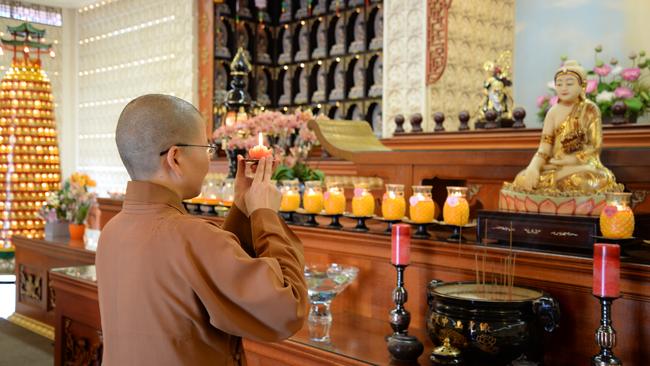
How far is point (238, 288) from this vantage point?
48.3 inches

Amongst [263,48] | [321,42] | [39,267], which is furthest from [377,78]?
[39,267]

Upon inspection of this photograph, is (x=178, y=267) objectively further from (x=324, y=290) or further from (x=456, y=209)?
(x=456, y=209)

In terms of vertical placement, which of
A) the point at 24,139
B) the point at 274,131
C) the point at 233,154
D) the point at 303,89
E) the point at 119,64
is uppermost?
the point at 119,64

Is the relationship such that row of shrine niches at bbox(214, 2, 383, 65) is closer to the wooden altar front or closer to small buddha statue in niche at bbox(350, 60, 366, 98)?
small buddha statue in niche at bbox(350, 60, 366, 98)

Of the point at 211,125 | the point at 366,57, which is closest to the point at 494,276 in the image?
the point at 366,57

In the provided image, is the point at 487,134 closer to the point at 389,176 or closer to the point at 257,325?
the point at 389,176

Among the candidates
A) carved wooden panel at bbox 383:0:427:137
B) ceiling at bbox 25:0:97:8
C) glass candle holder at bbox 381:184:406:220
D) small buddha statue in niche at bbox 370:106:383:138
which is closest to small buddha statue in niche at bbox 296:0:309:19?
small buddha statue in niche at bbox 370:106:383:138

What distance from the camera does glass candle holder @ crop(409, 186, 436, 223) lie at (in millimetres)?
2375

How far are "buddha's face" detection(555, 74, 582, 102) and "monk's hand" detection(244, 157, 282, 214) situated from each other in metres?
1.26

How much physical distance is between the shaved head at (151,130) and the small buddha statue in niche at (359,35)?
625 centimetres

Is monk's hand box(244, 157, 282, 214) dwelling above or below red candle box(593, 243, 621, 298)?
above

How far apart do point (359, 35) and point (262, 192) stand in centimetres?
630

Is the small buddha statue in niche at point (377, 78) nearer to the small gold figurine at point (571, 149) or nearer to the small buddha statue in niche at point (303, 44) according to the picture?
the small buddha statue in niche at point (303, 44)

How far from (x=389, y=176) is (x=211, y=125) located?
4730 millimetres
